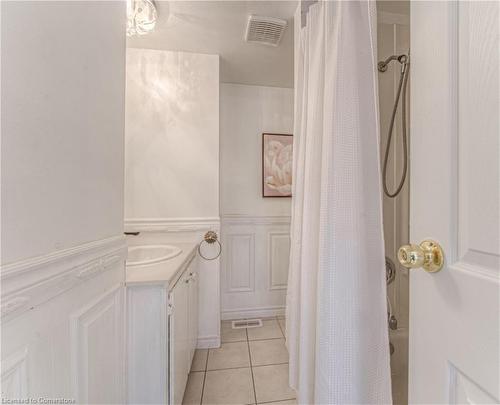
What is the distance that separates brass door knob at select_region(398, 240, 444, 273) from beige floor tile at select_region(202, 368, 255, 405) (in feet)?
4.62

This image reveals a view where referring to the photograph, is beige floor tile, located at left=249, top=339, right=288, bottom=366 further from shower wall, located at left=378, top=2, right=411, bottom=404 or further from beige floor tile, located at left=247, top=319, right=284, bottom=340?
shower wall, located at left=378, top=2, right=411, bottom=404

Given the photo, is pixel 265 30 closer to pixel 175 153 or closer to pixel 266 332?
pixel 175 153

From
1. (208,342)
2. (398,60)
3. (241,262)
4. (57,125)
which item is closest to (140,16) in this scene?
(57,125)

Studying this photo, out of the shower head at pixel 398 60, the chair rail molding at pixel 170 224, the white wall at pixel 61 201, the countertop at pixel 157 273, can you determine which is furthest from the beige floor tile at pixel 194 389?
the shower head at pixel 398 60

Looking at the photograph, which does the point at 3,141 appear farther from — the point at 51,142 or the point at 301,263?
the point at 301,263

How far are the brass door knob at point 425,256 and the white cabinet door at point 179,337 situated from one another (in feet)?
3.02

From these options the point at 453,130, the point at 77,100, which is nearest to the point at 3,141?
the point at 77,100

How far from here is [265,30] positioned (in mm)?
1599

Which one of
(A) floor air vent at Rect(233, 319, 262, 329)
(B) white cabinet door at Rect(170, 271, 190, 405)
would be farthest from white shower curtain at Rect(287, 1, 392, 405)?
(A) floor air vent at Rect(233, 319, 262, 329)

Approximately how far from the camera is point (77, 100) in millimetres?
642

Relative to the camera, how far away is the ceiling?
4.71 ft

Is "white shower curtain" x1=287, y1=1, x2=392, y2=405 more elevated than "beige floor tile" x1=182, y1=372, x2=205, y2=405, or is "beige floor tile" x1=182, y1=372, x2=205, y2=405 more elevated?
"white shower curtain" x1=287, y1=1, x2=392, y2=405

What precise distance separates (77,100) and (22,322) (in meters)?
0.56

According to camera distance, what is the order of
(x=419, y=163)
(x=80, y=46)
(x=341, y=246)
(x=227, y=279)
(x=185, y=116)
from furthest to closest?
(x=227, y=279)
(x=185, y=116)
(x=341, y=246)
(x=80, y=46)
(x=419, y=163)
